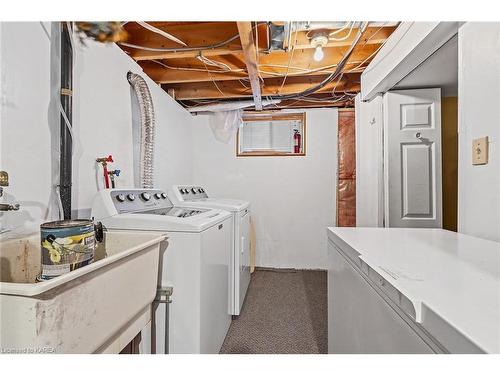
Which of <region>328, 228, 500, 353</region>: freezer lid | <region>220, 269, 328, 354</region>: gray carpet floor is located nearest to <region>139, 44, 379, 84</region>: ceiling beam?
<region>328, 228, 500, 353</region>: freezer lid

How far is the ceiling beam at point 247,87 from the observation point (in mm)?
2580

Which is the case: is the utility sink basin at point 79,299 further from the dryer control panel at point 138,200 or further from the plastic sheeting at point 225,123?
the plastic sheeting at point 225,123

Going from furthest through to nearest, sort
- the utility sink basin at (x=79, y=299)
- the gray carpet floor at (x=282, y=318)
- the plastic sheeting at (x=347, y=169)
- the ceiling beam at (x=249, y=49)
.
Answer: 1. the plastic sheeting at (x=347, y=169)
2. the gray carpet floor at (x=282, y=318)
3. the ceiling beam at (x=249, y=49)
4. the utility sink basin at (x=79, y=299)

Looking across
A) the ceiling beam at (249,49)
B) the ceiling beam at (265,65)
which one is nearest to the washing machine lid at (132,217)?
the ceiling beam at (249,49)

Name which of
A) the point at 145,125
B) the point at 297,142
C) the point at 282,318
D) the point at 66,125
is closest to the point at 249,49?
the point at 145,125

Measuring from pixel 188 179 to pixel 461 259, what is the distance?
283 cm

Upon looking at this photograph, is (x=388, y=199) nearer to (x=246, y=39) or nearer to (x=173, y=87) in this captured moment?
(x=246, y=39)

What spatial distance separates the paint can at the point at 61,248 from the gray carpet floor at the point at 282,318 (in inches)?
49.2

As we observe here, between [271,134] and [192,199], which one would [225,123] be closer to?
[271,134]

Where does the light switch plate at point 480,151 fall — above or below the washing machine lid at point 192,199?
above

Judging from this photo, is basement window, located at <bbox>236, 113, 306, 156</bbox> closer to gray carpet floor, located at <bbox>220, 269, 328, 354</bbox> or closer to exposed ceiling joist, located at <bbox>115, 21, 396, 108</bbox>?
exposed ceiling joist, located at <bbox>115, 21, 396, 108</bbox>

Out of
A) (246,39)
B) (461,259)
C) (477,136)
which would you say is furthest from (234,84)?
(461,259)

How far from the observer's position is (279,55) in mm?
2117

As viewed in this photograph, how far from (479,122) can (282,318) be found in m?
1.85
